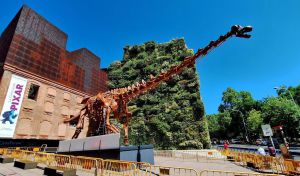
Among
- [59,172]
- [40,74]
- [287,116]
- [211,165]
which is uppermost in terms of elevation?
[40,74]

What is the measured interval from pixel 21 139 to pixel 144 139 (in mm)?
17125

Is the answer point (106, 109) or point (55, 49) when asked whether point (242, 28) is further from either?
point (55, 49)

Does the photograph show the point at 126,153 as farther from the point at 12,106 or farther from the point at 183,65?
the point at 12,106

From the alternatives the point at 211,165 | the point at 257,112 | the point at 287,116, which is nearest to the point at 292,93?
the point at 257,112

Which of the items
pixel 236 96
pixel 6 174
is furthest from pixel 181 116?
pixel 236 96

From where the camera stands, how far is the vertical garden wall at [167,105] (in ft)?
84.1

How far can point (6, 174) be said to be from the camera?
802 centimetres

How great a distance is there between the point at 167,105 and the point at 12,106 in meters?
21.5

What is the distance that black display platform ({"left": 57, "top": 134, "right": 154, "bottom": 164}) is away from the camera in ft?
32.4

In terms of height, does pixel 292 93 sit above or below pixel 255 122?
above

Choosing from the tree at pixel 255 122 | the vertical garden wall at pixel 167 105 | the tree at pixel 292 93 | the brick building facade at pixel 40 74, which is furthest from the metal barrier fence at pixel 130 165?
the tree at pixel 292 93

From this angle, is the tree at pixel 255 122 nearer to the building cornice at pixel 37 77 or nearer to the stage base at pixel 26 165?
the building cornice at pixel 37 77

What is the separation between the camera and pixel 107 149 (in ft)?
33.1

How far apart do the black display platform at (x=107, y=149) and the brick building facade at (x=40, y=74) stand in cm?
1472
